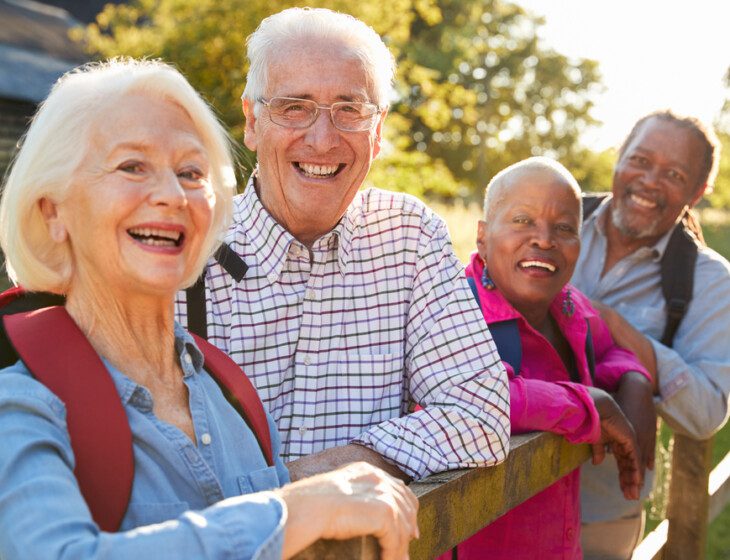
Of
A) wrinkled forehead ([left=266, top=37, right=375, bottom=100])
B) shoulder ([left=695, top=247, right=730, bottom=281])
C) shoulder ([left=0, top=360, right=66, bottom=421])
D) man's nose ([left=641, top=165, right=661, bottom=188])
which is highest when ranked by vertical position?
wrinkled forehead ([left=266, top=37, right=375, bottom=100])

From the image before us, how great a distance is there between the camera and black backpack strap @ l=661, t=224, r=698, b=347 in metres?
3.41

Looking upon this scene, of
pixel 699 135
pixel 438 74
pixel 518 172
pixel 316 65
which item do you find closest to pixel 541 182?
pixel 518 172

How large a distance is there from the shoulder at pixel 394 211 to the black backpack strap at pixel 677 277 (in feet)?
4.52

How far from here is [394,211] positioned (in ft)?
8.18

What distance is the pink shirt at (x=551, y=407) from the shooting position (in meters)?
2.29

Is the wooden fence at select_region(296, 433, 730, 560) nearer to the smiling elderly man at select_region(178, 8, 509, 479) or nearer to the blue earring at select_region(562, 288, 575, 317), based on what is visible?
the smiling elderly man at select_region(178, 8, 509, 479)

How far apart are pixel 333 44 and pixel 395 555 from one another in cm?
146

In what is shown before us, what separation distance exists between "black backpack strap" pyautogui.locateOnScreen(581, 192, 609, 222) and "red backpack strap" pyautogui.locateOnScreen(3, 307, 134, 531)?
2.86 m

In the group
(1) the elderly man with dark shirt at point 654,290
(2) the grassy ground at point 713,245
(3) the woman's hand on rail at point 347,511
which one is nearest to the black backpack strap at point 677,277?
(1) the elderly man with dark shirt at point 654,290

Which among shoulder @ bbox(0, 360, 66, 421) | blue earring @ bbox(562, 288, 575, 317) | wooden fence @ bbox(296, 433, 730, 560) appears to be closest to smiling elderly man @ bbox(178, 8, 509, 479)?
wooden fence @ bbox(296, 433, 730, 560)

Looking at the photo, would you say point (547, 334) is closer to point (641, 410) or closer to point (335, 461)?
point (641, 410)

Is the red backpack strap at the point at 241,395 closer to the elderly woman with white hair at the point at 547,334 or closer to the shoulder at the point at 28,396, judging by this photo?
the shoulder at the point at 28,396

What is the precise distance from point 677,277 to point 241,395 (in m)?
2.32

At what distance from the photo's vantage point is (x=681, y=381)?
10.4 ft
